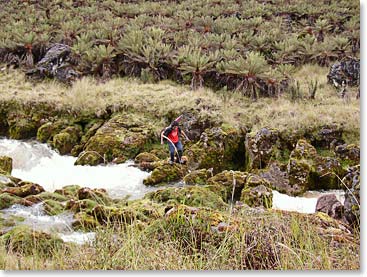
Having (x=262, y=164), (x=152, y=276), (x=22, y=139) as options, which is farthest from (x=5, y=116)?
(x=152, y=276)

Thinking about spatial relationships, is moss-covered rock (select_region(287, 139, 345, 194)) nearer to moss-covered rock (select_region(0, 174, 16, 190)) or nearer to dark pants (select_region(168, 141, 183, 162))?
dark pants (select_region(168, 141, 183, 162))

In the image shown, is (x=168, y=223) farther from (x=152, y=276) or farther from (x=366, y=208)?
(x=366, y=208)

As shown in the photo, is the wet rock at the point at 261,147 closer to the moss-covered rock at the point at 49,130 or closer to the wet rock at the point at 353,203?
the wet rock at the point at 353,203

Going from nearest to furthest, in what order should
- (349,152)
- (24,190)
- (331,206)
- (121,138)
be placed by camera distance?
(331,206), (24,190), (349,152), (121,138)

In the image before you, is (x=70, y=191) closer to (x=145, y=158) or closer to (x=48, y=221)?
(x=48, y=221)

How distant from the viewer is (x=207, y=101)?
6.94m

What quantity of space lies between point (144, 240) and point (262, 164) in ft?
12.6

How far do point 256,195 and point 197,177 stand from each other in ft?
3.22

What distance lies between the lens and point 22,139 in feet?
23.8

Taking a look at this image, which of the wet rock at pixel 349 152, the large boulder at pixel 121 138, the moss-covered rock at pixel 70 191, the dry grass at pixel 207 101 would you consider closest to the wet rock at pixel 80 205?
the moss-covered rock at pixel 70 191

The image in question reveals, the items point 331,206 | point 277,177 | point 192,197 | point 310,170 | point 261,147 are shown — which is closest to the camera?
point 331,206

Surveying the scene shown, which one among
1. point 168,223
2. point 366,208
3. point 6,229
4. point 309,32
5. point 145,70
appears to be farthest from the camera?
point 309,32

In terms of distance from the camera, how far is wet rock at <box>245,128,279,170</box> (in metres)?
6.18

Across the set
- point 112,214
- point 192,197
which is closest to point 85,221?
point 112,214
